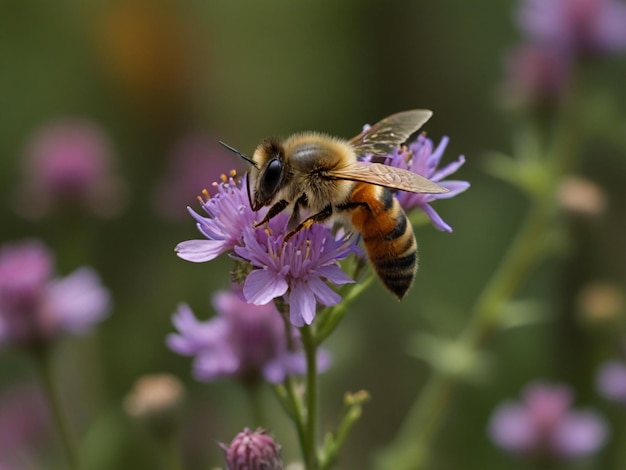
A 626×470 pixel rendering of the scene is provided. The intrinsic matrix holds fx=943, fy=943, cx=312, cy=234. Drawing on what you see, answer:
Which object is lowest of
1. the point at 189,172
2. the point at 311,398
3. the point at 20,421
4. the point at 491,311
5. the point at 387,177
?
the point at 20,421

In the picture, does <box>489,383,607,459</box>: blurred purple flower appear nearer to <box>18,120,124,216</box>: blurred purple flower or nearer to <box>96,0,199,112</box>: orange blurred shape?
<box>18,120,124,216</box>: blurred purple flower

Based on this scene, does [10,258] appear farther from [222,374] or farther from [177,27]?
[177,27]

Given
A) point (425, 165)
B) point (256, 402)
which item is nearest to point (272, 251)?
point (425, 165)

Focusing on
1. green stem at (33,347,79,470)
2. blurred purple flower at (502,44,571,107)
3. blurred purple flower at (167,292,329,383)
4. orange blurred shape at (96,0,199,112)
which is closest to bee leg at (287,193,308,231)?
blurred purple flower at (167,292,329,383)

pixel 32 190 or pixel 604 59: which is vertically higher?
pixel 604 59

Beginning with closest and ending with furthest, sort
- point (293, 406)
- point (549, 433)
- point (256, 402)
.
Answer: point (293, 406) → point (256, 402) → point (549, 433)

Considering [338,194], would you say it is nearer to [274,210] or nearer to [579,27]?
[274,210]

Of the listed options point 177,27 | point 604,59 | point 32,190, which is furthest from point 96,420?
point 177,27
